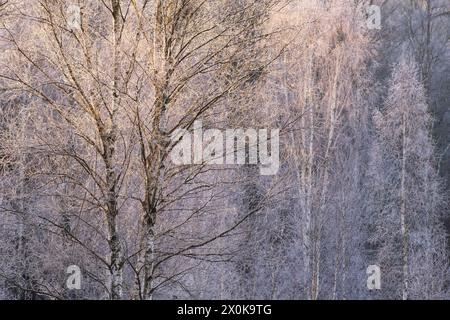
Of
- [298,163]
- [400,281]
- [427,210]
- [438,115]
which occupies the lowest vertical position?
[400,281]

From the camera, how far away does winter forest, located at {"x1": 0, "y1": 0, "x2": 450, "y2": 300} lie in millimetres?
5621

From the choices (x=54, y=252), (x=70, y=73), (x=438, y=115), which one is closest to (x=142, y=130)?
(x=70, y=73)

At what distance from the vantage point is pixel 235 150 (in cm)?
564

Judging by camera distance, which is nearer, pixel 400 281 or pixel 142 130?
pixel 142 130

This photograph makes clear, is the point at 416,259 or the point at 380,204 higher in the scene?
the point at 380,204

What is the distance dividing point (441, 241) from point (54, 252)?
10.3 metres

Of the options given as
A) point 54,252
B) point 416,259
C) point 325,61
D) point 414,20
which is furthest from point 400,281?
point 414,20

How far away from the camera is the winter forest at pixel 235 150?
18.4 ft

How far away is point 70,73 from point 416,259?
1250 centimetres

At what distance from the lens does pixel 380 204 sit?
17359 millimetres
